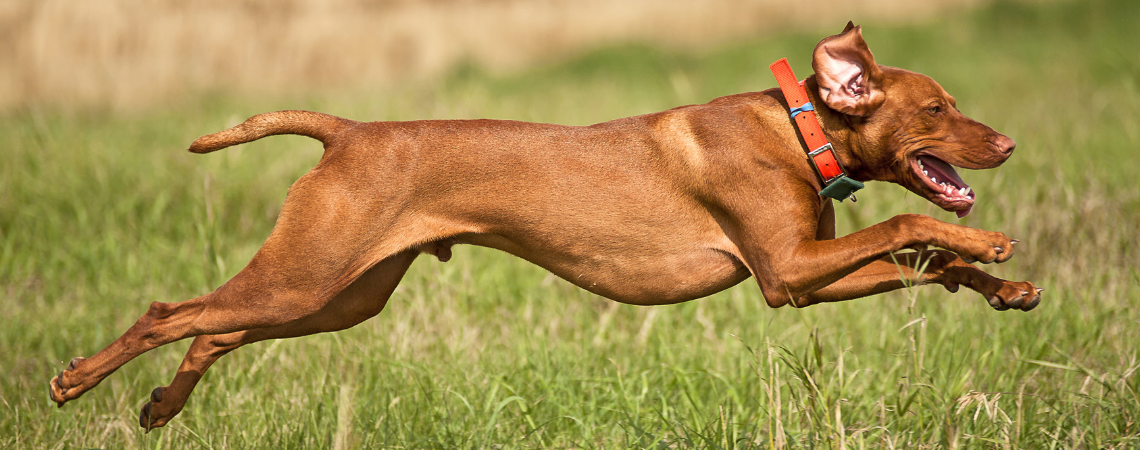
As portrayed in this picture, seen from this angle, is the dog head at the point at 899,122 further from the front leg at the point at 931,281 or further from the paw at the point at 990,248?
the paw at the point at 990,248

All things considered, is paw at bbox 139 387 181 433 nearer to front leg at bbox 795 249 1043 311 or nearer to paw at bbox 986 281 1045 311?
front leg at bbox 795 249 1043 311

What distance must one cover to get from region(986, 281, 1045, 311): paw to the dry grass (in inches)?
392

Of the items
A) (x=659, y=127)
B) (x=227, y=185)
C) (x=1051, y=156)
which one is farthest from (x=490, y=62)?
(x=659, y=127)

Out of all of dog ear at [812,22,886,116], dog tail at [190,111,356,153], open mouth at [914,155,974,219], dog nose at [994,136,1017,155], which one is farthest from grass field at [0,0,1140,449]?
dog tail at [190,111,356,153]

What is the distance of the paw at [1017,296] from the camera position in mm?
3057

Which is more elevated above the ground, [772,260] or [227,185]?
[227,185]

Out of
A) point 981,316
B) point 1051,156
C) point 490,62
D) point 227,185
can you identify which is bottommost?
point 981,316

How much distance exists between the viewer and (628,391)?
420 cm

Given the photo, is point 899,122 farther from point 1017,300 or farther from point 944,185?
point 1017,300

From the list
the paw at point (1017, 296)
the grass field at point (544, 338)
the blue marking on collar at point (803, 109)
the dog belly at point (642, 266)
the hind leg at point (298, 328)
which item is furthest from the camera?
the hind leg at point (298, 328)

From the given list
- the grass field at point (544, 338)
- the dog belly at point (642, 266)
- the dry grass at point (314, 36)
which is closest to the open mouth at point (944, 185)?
the grass field at point (544, 338)

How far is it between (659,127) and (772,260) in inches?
27.3

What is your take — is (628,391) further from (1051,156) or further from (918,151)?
(1051,156)

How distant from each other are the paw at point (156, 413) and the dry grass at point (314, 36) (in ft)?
24.5
